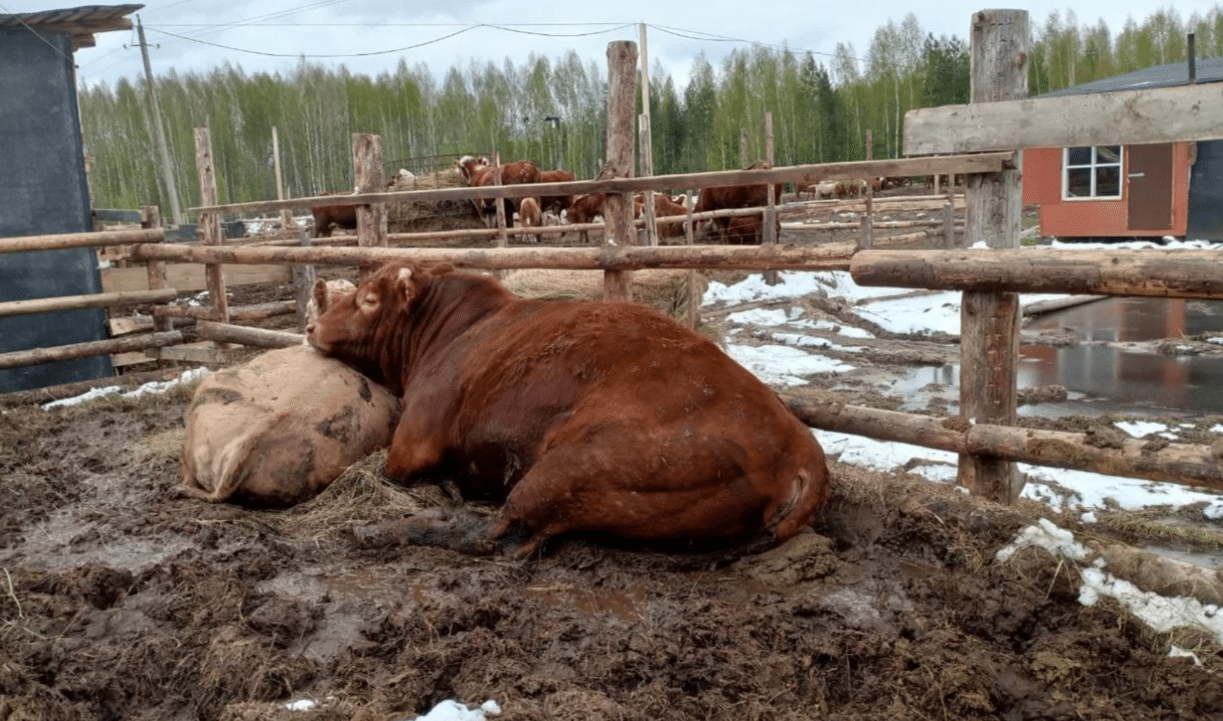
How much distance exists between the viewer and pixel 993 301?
12.8ft

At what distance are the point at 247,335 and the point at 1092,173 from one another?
→ 1770 cm

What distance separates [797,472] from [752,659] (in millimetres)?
875

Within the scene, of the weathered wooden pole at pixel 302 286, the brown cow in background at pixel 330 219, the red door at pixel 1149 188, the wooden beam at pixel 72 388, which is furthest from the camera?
the brown cow in background at pixel 330 219

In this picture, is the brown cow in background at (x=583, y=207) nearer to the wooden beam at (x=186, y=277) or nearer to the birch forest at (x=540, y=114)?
the wooden beam at (x=186, y=277)

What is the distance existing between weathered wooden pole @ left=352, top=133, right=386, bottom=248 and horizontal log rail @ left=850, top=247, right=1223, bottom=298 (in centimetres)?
544

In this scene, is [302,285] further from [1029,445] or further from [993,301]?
[1029,445]

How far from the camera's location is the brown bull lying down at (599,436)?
332 centimetres

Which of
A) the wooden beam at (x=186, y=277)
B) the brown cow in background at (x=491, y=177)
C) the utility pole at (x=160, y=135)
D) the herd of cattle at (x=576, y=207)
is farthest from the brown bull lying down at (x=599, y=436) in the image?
the utility pole at (x=160, y=135)

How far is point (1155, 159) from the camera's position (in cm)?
1930

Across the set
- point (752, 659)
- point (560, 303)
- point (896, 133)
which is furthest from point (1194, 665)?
point (896, 133)

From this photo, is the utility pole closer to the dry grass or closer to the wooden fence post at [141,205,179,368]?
the wooden fence post at [141,205,179,368]

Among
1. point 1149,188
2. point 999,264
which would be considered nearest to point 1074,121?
point 999,264

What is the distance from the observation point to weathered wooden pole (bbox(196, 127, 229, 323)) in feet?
28.7

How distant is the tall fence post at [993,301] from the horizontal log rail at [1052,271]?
0.57 ft
